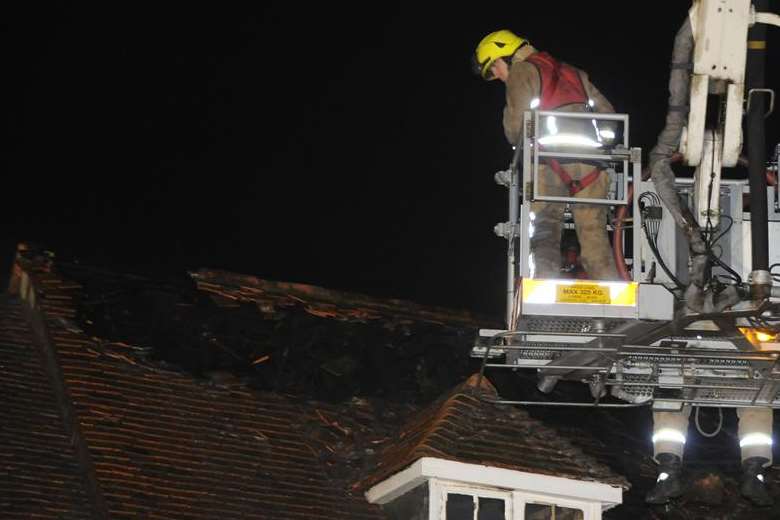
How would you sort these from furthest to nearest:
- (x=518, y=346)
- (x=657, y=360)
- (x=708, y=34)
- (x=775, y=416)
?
(x=775, y=416)
(x=657, y=360)
(x=518, y=346)
(x=708, y=34)

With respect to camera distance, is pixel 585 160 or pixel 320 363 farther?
pixel 320 363

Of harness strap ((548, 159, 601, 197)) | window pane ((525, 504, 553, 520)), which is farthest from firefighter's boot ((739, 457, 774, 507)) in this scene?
harness strap ((548, 159, 601, 197))

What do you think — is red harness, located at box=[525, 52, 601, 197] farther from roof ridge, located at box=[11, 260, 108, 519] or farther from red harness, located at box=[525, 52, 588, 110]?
roof ridge, located at box=[11, 260, 108, 519]

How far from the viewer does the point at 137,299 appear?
2025cm

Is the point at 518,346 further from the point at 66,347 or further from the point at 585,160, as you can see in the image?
the point at 66,347

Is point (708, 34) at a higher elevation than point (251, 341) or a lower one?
higher

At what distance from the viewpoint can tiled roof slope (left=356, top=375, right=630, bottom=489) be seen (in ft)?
59.5

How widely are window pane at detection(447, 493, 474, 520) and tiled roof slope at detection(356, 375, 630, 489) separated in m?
0.37

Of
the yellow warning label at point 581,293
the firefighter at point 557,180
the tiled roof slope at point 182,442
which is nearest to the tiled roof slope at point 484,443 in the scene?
the tiled roof slope at point 182,442

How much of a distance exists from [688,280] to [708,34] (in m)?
2.27

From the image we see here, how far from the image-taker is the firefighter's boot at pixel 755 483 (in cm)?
1795

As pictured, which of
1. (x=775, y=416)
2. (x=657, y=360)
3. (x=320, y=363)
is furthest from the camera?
(x=775, y=416)

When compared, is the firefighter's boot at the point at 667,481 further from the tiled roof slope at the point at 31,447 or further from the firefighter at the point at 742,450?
the tiled roof slope at the point at 31,447

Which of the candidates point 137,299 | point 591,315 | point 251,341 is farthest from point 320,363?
point 591,315
